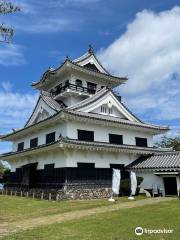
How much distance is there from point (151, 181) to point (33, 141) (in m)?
13.6

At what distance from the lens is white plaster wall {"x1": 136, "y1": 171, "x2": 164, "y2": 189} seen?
28.0m

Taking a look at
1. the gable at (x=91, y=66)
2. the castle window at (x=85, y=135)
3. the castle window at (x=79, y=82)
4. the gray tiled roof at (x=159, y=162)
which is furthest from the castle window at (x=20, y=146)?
the gray tiled roof at (x=159, y=162)

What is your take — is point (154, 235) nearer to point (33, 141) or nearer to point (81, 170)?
point (81, 170)

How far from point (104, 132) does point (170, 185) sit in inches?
321

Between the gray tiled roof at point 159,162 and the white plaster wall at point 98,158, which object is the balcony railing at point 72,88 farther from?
the gray tiled roof at point 159,162

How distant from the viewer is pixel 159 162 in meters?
28.9

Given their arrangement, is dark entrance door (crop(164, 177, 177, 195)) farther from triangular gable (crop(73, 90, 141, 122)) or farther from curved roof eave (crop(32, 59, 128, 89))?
curved roof eave (crop(32, 59, 128, 89))

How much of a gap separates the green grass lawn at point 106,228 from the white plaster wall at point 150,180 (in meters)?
13.4

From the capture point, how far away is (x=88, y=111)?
30328mm

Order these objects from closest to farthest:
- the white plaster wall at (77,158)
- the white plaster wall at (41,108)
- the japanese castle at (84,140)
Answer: the white plaster wall at (77,158)
the japanese castle at (84,140)
the white plaster wall at (41,108)

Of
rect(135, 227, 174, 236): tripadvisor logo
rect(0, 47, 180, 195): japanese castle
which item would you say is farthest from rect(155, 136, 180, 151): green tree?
rect(135, 227, 174, 236): tripadvisor logo

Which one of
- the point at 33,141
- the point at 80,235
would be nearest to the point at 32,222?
the point at 80,235

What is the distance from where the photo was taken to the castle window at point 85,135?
28.0 meters

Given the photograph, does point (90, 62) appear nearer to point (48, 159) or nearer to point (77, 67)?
point (77, 67)
